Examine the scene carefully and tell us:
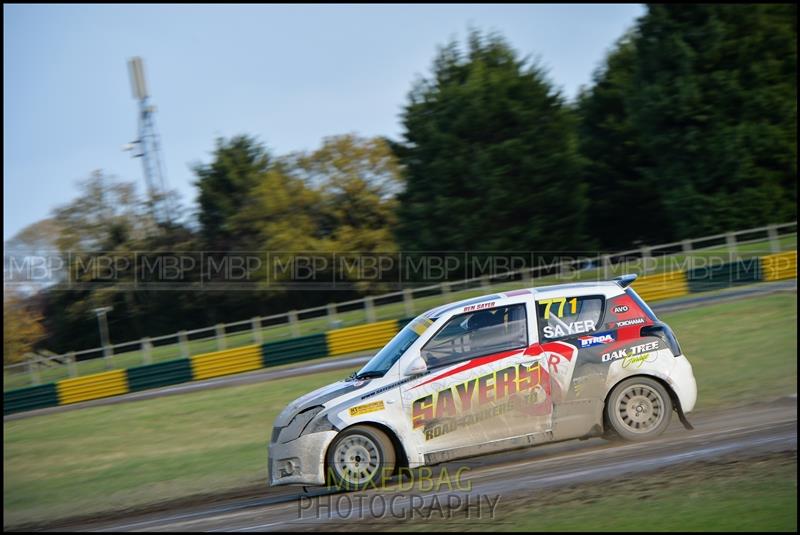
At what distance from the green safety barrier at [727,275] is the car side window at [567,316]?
13.6 m

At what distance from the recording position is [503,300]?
846 cm

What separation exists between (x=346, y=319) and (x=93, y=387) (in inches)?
302

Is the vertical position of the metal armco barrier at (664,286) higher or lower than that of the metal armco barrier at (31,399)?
higher

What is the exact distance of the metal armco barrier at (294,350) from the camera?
22.0 metres

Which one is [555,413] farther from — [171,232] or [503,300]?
[171,232]

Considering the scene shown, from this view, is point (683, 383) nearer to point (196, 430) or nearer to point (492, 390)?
point (492, 390)

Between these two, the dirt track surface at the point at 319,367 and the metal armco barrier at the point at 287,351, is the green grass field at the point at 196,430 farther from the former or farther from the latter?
the metal armco barrier at the point at 287,351

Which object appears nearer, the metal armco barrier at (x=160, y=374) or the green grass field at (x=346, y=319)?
the metal armco barrier at (x=160, y=374)

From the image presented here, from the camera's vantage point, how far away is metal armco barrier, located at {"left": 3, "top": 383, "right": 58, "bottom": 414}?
79.7ft

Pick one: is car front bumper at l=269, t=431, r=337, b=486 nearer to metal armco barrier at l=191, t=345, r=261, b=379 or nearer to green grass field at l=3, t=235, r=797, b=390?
green grass field at l=3, t=235, r=797, b=390

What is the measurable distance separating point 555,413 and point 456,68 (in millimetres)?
34709

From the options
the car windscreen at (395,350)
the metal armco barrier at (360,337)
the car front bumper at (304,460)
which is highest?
the car windscreen at (395,350)

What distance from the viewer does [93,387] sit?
2419 cm

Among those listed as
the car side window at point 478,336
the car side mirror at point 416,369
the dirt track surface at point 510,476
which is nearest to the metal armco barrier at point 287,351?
the dirt track surface at point 510,476
